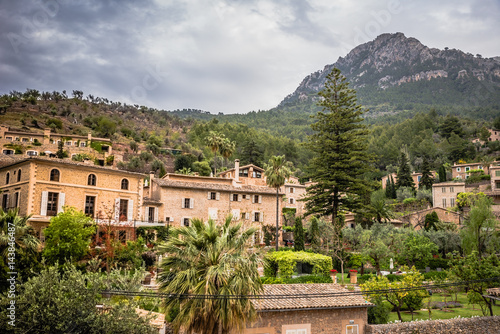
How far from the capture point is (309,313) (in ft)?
60.8

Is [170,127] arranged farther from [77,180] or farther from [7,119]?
[77,180]

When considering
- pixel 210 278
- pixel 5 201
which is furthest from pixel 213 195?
pixel 210 278

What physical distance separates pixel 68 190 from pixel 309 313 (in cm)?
2082

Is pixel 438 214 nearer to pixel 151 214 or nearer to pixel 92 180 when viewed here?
pixel 151 214

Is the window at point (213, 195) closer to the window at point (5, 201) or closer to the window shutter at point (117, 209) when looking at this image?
the window shutter at point (117, 209)

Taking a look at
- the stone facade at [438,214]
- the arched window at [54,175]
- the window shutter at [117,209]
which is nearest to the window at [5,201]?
the arched window at [54,175]

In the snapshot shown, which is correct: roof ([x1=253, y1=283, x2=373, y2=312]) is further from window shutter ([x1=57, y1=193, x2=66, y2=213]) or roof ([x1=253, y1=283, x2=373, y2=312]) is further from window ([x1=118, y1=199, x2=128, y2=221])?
window shutter ([x1=57, y1=193, x2=66, y2=213])

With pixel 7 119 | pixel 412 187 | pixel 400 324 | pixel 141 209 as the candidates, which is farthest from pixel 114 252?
pixel 7 119

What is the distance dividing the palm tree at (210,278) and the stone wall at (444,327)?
8.26 m

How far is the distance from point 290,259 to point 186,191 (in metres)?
14.5

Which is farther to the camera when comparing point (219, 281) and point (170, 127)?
point (170, 127)

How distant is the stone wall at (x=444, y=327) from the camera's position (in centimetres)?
1949

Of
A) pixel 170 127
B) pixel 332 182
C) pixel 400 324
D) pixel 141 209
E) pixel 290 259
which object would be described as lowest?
pixel 400 324

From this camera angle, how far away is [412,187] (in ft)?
235
